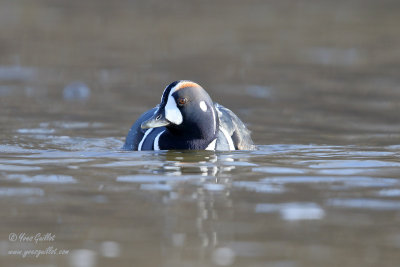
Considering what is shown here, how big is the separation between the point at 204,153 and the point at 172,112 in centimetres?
54

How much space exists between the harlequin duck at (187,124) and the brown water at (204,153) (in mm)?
317

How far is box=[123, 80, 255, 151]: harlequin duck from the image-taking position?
28.8 ft

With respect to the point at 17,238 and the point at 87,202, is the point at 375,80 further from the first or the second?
the point at 17,238

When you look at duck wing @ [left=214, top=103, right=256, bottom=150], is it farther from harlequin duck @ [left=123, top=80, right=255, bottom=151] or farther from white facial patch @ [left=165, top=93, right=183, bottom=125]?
white facial patch @ [left=165, top=93, right=183, bottom=125]

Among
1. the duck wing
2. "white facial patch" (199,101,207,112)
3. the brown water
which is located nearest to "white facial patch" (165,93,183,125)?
"white facial patch" (199,101,207,112)

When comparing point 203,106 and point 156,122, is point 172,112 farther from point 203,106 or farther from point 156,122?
point 203,106

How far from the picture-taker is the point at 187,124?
8.92m

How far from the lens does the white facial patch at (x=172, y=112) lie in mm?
8734

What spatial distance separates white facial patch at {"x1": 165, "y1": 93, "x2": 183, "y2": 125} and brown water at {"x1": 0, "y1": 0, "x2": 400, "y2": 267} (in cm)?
46

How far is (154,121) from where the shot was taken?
342 inches

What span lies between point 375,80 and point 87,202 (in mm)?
9391
